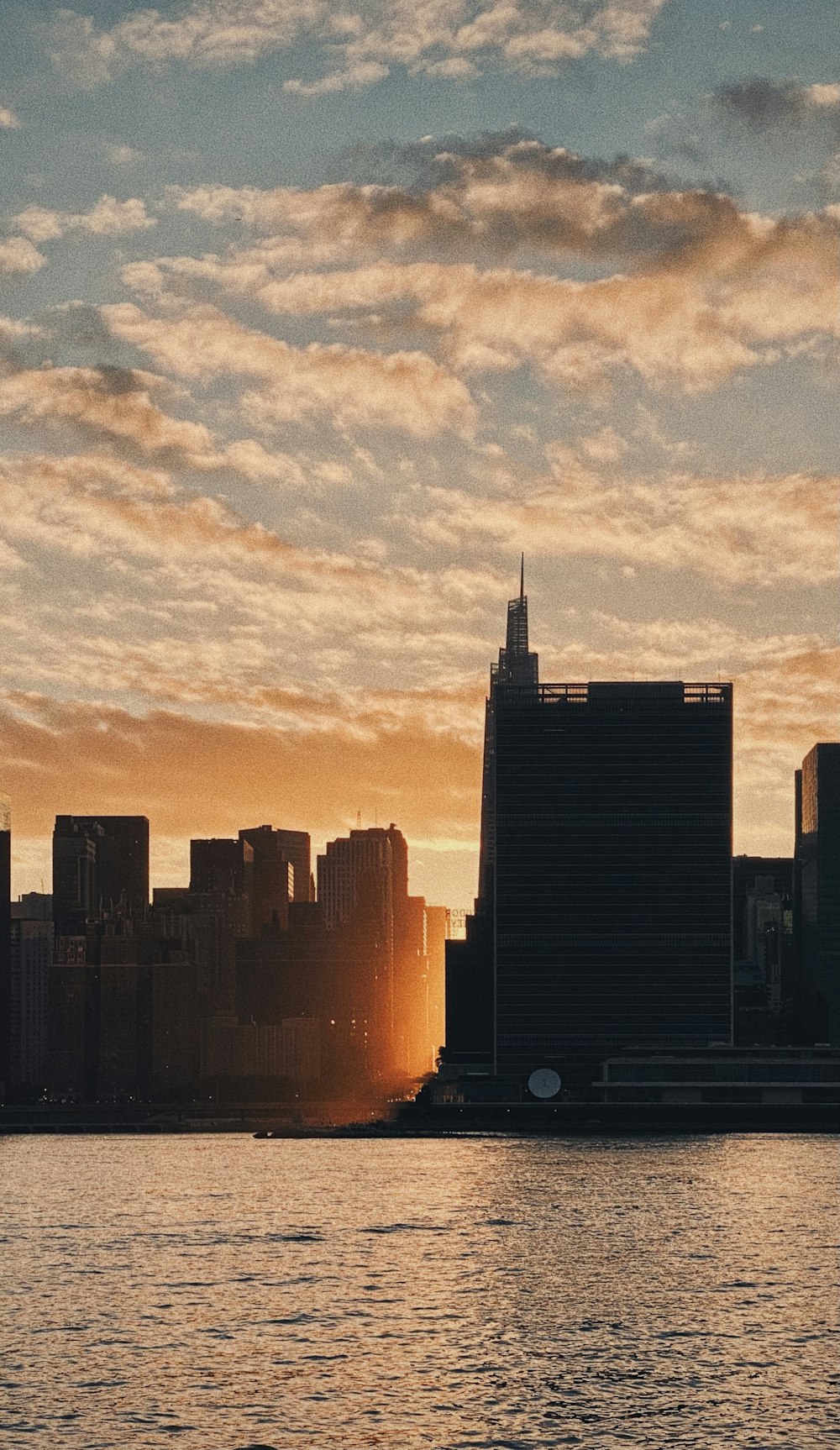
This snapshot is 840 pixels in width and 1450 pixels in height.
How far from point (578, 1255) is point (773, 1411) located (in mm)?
59443

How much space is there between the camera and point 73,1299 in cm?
12850

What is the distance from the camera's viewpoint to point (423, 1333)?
374 ft

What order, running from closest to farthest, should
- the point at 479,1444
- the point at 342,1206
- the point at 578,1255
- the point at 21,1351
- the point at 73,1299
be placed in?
1. the point at 479,1444
2. the point at 21,1351
3. the point at 73,1299
4. the point at 578,1255
5. the point at 342,1206

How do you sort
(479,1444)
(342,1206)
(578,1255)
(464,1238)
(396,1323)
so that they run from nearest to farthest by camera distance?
(479,1444)
(396,1323)
(578,1255)
(464,1238)
(342,1206)

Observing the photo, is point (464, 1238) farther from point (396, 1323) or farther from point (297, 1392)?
point (297, 1392)

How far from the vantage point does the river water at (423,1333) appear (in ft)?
295

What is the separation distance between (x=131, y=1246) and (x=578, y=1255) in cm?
3630

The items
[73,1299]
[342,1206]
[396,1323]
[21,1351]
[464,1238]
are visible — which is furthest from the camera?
[342,1206]

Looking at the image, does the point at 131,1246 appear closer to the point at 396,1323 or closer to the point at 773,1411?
the point at 396,1323

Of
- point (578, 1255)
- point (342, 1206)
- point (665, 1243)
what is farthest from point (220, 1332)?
point (342, 1206)

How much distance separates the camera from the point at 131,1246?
15975cm

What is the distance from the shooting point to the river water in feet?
295

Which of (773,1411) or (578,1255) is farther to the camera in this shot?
(578,1255)

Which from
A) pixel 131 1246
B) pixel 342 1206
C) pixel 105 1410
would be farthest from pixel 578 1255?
pixel 105 1410
